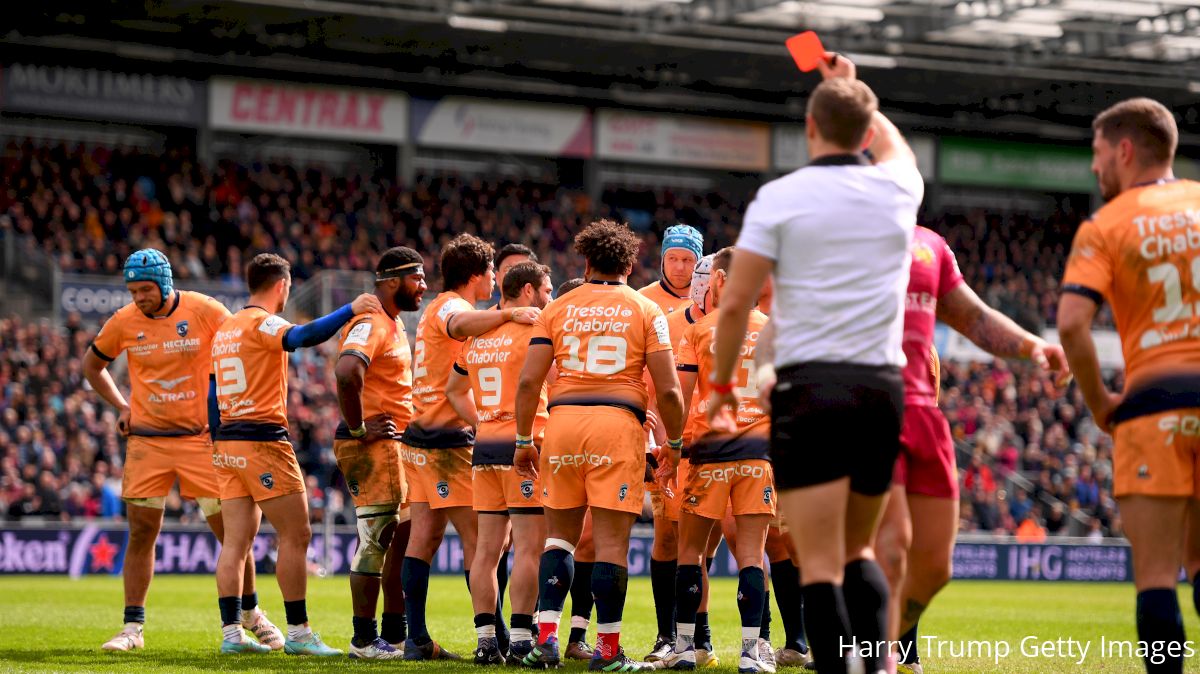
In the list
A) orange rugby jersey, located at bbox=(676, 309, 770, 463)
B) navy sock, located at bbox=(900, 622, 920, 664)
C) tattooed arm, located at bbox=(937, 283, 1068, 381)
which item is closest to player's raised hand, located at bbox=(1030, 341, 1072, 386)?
tattooed arm, located at bbox=(937, 283, 1068, 381)

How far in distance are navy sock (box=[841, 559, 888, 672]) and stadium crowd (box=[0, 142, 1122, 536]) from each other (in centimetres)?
1898

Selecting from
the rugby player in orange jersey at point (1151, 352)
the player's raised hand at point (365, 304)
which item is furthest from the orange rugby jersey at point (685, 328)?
the rugby player in orange jersey at point (1151, 352)

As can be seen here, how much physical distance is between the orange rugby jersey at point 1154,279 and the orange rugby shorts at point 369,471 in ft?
17.3

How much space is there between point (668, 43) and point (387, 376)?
26.1m

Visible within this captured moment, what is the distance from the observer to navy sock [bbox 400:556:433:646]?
928 centimetres

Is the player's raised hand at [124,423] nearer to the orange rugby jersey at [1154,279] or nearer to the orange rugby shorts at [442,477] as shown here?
the orange rugby shorts at [442,477]

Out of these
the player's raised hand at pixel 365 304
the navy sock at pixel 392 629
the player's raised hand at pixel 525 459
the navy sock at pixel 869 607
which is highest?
the player's raised hand at pixel 365 304

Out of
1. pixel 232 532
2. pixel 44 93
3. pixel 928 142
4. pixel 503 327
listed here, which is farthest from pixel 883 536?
pixel 928 142

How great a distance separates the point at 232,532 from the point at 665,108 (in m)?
32.0

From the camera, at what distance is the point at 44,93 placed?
3353 centimetres

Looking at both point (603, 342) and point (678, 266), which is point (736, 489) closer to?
point (603, 342)

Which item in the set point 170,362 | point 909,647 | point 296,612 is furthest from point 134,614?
point 909,647

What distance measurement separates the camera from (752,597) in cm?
876

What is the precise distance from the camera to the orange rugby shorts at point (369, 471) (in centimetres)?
976
